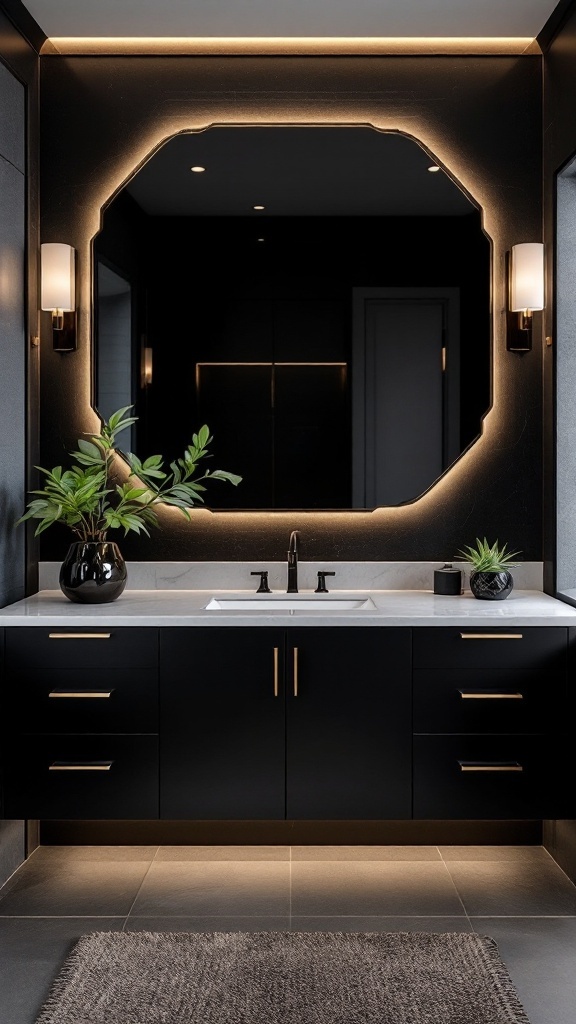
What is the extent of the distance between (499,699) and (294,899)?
89 centimetres

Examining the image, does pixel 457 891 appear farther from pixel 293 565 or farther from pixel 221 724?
pixel 293 565

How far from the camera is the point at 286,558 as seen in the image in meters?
3.34

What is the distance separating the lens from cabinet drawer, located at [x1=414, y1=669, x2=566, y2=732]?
271 centimetres

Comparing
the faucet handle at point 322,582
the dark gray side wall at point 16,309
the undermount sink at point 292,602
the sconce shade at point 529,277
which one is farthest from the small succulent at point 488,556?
the dark gray side wall at point 16,309

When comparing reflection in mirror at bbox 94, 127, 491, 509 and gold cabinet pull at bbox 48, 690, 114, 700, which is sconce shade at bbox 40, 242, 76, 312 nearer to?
reflection in mirror at bbox 94, 127, 491, 509

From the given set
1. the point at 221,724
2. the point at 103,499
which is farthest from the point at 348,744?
the point at 103,499

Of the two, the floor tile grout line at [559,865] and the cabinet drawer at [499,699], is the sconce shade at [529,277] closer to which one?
the cabinet drawer at [499,699]

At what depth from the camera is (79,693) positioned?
8.89ft

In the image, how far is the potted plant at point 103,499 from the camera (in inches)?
114

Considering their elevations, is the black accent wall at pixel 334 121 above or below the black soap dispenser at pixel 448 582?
above

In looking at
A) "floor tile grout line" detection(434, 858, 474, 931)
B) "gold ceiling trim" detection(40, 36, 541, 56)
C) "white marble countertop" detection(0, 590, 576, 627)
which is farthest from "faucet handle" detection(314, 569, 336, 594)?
"gold ceiling trim" detection(40, 36, 541, 56)

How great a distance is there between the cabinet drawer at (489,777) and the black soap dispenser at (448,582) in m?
0.60

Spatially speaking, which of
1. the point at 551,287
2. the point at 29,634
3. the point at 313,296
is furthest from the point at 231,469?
the point at 551,287

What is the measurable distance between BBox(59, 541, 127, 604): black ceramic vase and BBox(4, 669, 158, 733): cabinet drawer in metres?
0.28
